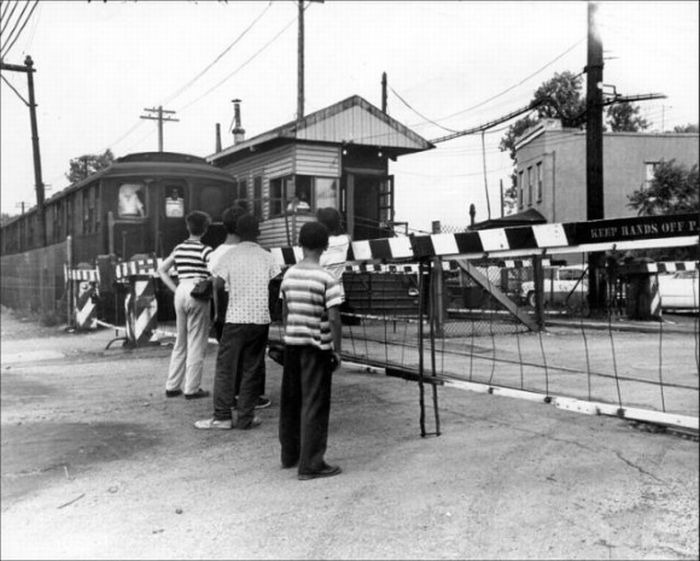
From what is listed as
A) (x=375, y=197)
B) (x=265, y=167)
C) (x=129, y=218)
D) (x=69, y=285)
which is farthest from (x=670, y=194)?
(x=69, y=285)

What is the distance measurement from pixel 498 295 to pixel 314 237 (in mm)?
6274

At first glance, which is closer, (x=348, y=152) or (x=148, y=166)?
(x=148, y=166)

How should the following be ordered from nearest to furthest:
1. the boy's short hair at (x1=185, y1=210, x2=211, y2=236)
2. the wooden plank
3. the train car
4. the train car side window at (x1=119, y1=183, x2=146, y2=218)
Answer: the train car → the train car side window at (x1=119, y1=183, x2=146, y2=218) → the boy's short hair at (x1=185, y1=210, x2=211, y2=236) → the wooden plank

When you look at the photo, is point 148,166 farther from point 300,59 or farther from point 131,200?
point 300,59

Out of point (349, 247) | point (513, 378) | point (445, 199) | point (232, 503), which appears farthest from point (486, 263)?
point (232, 503)

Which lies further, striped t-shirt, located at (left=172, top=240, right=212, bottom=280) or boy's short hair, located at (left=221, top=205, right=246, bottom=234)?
striped t-shirt, located at (left=172, top=240, right=212, bottom=280)

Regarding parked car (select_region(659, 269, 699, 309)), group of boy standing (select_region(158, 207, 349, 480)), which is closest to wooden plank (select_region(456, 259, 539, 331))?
parked car (select_region(659, 269, 699, 309))

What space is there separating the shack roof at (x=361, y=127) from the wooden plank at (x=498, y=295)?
3726 mm

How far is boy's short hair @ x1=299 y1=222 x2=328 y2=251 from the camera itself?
3307mm

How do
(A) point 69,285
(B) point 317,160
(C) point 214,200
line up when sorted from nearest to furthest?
(A) point 69,285 < (B) point 317,160 < (C) point 214,200

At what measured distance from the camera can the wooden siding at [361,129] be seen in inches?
138

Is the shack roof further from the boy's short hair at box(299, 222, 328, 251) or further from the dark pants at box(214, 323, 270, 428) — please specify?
the dark pants at box(214, 323, 270, 428)

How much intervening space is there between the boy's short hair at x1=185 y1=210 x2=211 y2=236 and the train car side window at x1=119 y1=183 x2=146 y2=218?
87 cm

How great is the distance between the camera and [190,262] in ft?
15.8
